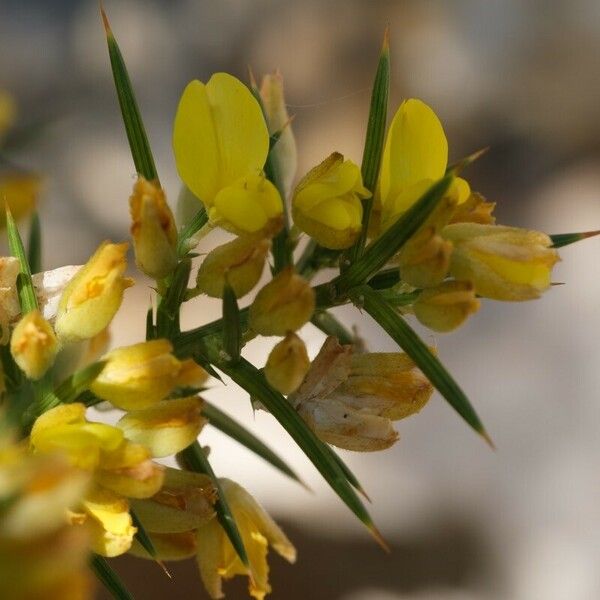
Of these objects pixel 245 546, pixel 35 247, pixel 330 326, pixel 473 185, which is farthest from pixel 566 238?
pixel 473 185

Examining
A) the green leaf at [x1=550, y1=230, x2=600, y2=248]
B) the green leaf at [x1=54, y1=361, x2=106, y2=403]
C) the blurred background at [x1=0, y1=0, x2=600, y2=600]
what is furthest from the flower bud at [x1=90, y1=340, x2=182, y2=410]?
the blurred background at [x1=0, y1=0, x2=600, y2=600]

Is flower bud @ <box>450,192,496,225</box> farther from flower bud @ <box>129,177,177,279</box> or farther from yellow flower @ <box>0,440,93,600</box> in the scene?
yellow flower @ <box>0,440,93,600</box>

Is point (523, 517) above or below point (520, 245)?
below

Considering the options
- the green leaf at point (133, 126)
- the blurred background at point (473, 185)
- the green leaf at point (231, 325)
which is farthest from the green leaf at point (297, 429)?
the blurred background at point (473, 185)

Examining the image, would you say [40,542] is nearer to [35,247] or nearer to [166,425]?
[166,425]

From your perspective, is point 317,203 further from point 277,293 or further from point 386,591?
point 386,591

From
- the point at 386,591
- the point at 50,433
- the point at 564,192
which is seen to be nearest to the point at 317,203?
the point at 50,433
